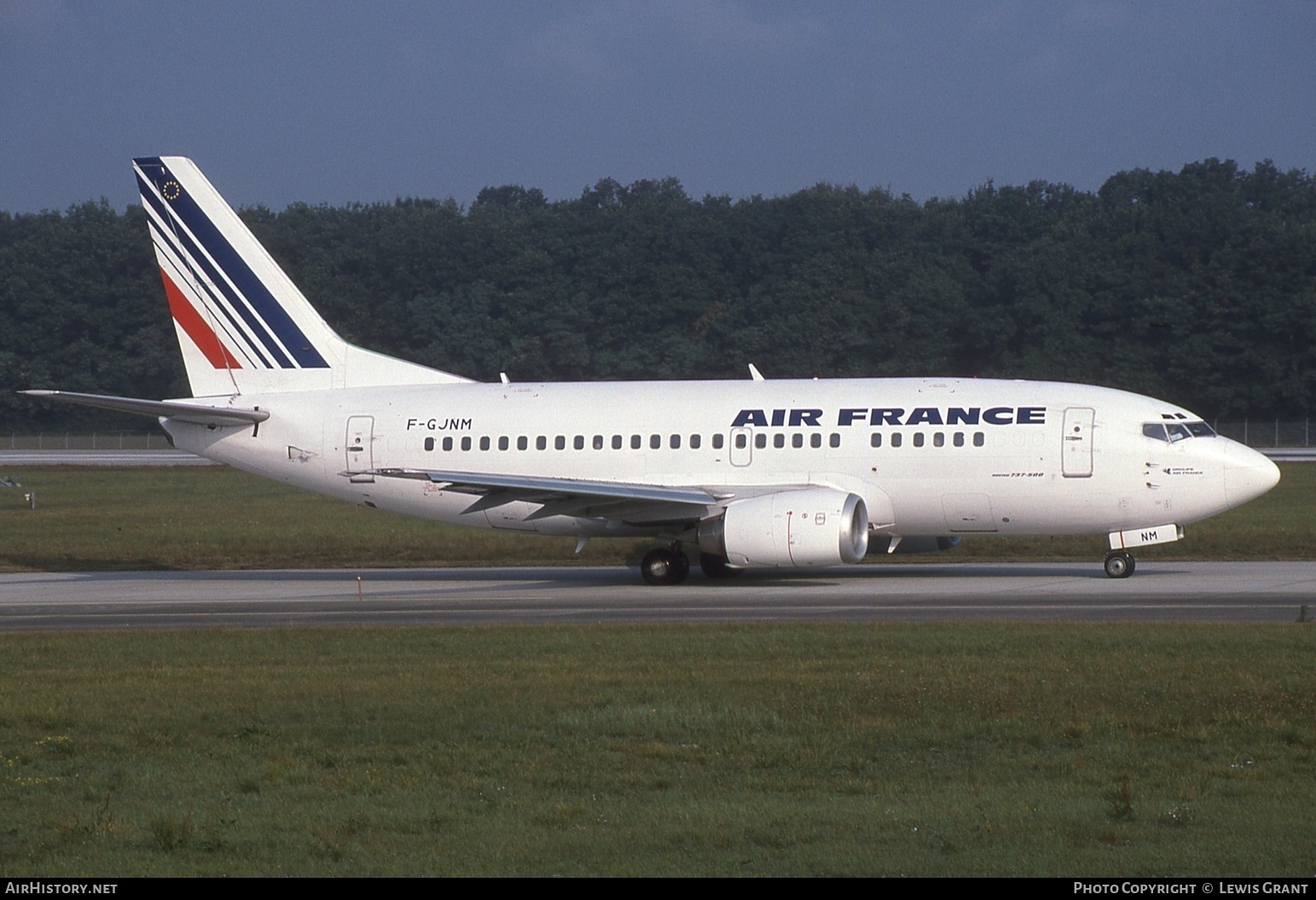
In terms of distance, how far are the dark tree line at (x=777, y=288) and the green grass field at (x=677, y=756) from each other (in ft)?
236

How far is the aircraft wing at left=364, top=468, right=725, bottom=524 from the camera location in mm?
27609

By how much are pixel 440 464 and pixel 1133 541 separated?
13.7 metres

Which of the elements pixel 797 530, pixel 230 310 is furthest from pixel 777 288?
pixel 797 530

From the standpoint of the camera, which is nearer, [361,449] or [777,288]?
[361,449]

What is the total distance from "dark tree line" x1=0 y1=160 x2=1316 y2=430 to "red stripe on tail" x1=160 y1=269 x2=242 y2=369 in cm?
6160

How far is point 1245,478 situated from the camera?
27297 millimetres

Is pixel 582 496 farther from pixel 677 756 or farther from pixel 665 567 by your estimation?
pixel 677 756

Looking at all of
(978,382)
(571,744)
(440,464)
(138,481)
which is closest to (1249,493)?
(978,382)

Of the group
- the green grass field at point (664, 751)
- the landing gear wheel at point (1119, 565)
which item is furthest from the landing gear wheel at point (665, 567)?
the green grass field at point (664, 751)

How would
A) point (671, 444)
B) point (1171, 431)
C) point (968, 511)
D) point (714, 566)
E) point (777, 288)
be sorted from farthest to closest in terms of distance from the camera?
point (777, 288) < point (714, 566) < point (671, 444) < point (968, 511) < point (1171, 431)

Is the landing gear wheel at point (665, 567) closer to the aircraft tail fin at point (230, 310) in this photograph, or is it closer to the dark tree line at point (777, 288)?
the aircraft tail fin at point (230, 310)

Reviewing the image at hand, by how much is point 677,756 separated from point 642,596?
1451 centimetres

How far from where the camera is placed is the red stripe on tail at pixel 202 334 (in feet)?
106

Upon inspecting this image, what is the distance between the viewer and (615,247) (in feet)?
364
